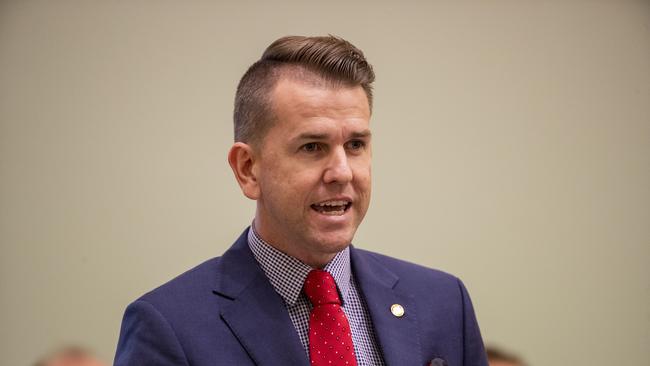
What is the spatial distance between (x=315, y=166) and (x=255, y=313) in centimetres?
43

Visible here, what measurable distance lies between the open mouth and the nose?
0.06 metres

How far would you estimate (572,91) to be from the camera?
358 cm

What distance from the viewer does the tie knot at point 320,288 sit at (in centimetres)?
211

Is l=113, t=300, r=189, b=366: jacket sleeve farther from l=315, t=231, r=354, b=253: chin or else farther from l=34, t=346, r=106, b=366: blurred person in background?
l=34, t=346, r=106, b=366: blurred person in background

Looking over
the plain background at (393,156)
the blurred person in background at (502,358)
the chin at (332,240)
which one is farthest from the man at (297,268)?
the blurred person in background at (502,358)

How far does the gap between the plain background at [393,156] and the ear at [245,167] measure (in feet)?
3.66

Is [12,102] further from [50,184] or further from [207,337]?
[207,337]

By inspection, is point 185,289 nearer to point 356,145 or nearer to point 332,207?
point 332,207

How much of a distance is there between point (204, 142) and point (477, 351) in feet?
5.07

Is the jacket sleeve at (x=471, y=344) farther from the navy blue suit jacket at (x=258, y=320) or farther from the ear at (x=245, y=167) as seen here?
the ear at (x=245, y=167)

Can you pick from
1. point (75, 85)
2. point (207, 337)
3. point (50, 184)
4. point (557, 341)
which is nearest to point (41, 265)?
point (50, 184)

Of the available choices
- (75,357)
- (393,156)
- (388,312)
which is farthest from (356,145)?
(75,357)

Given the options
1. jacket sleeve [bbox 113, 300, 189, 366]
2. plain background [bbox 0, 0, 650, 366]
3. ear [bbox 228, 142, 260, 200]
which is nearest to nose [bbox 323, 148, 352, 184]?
ear [bbox 228, 142, 260, 200]

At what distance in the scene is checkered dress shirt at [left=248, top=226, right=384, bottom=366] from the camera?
6.86 feet
